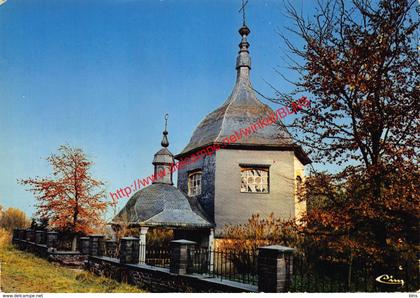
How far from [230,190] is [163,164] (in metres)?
5.14

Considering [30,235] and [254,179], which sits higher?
[254,179]

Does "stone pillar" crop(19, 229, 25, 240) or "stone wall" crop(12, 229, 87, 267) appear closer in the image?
"stone wall" crop(12, 229, 87, 267)

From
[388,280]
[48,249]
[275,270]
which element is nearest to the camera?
[275,270]

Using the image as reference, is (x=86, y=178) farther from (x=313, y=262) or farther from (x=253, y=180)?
(x=313, y=262)

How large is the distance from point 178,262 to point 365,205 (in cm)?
454

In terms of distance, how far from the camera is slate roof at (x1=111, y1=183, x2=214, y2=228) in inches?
549

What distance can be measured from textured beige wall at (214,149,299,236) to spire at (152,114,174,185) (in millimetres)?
4245

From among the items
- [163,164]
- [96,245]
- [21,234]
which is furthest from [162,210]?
[21,234]

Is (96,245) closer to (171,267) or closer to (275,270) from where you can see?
(171,267)

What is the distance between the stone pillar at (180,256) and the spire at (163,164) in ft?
29.5

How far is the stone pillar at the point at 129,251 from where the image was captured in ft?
36.0

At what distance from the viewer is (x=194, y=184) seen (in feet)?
53.9

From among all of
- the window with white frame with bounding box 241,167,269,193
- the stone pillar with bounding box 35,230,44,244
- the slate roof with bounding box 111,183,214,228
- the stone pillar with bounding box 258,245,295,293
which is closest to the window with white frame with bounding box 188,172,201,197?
the slate roof with bounding box 111,183,214,228

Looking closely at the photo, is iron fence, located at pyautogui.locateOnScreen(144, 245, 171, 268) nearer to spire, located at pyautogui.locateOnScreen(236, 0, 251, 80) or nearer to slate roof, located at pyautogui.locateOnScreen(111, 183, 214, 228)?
slate roof, located at pyautogui.locateOnScreen(111, 183, 214, 228)
